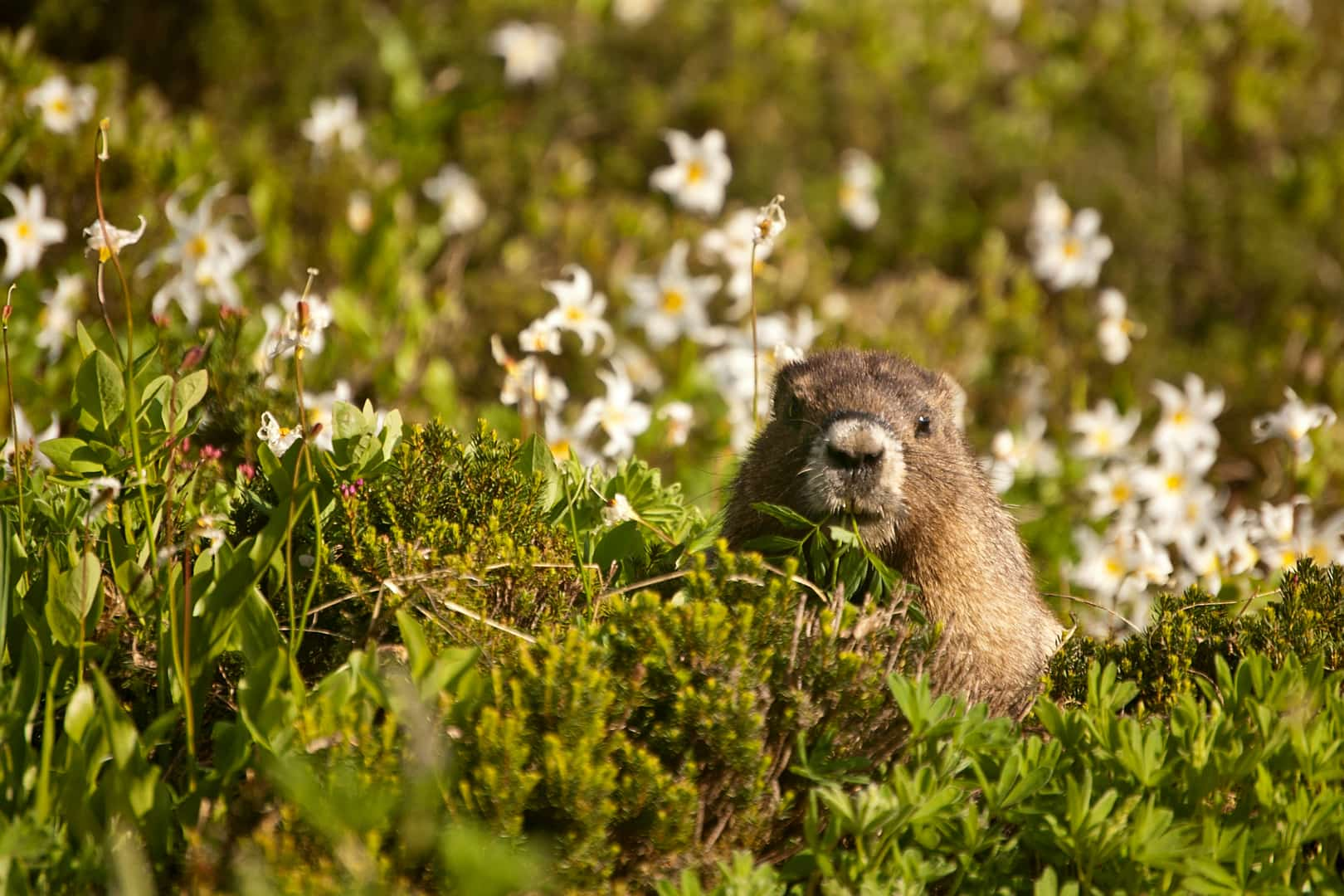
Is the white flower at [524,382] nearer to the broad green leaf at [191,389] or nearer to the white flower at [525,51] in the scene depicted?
the broad green leaf at [191,389]

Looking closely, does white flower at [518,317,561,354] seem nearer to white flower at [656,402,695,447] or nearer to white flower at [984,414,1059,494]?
white flower at [656,402,695,447]

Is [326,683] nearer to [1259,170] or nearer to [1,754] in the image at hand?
[1,754]

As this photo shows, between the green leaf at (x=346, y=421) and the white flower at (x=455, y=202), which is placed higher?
the white flower at (x=455, y=202)

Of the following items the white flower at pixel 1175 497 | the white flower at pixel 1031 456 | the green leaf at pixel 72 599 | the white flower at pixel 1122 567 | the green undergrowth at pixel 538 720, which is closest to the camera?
the green undergrowth at pixel 538 720

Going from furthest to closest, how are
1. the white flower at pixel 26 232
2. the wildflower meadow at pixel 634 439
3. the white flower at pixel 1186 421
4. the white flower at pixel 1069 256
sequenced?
the white flower at pixel 1069 256
the white flower at pixel 1186 421
the white flower at pixel 26 232
the wildflower meadow at pixel 634 439

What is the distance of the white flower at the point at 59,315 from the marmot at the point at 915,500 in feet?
10.3

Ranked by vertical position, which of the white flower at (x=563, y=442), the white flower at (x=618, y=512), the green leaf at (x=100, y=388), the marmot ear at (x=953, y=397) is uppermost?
the marmot ear at (x=953, y=397)

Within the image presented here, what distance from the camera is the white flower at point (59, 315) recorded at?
20.1 ft

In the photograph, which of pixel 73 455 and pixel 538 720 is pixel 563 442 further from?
pixel 538 720

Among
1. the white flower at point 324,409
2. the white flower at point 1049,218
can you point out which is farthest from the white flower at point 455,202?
the white flower at point 1049,218

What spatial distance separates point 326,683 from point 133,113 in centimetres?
592

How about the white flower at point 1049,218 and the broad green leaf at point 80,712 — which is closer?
the broad green leaf at point 80,712

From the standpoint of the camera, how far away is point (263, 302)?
7.79 m

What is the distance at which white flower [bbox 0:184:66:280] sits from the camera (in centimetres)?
641
